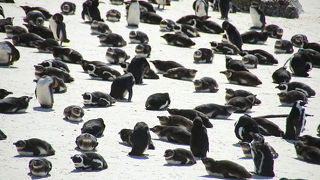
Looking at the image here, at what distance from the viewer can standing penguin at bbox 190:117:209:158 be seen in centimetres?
719

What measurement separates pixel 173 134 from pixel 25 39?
271 inches

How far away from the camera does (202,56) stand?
556 inches

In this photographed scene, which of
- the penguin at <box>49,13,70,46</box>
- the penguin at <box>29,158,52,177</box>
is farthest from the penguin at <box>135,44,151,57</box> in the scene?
the penguin at <box>29,158,52,177</box>

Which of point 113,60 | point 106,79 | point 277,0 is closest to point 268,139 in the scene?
point 106,79

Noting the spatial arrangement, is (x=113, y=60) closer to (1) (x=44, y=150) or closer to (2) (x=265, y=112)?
(2) (x=265, y=112)

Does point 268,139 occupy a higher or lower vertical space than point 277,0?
lower

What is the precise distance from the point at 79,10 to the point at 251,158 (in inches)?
512

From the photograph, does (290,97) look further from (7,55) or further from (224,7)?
(224,7)

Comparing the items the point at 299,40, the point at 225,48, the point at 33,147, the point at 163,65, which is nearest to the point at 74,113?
the point at 33,147

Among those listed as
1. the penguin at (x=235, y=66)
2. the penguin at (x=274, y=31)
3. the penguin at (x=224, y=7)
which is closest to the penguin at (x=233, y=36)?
the penguin at (x=274, y=31)

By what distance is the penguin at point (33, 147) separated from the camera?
22.1 ft

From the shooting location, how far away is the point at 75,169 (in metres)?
6.54

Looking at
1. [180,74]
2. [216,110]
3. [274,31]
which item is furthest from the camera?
[274,31]

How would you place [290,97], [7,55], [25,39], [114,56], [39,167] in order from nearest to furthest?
[39,167] < [290,97] < [7,55] < [114,56] < [25,39]
